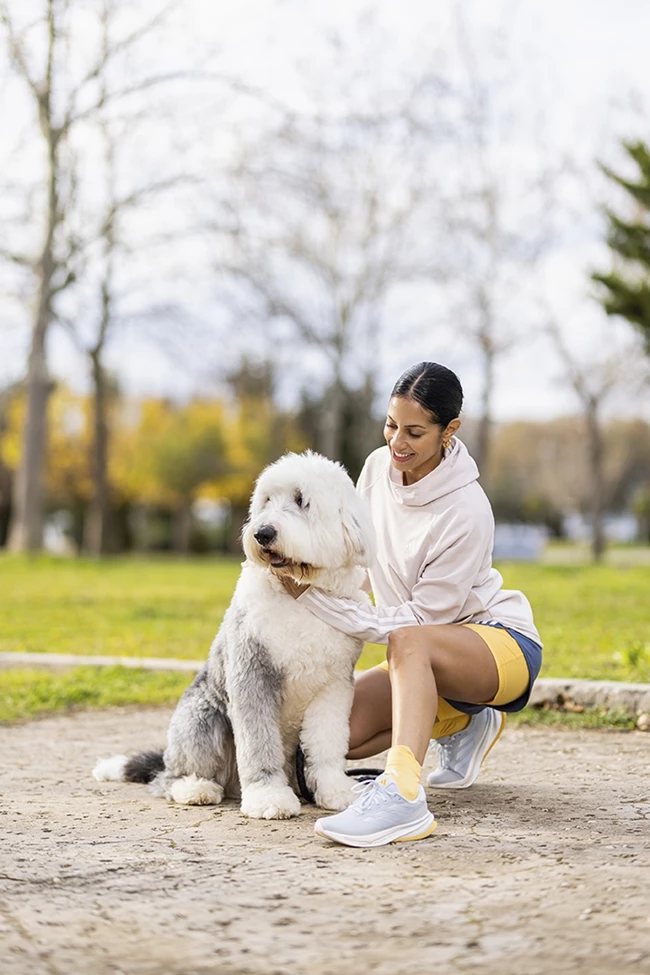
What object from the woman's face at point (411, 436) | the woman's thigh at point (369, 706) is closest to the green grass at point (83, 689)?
the woman's thigh at point (369, 706)

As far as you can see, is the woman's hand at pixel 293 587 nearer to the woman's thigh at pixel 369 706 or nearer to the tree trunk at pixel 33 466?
the woman's thigh at pixel 369 706

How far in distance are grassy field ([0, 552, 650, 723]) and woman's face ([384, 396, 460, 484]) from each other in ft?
7.57

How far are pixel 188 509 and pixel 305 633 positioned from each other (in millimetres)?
37326

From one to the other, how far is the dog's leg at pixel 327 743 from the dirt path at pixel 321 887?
0.38ft

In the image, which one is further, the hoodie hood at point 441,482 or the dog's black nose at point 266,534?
the hoodie hood at point 441,482

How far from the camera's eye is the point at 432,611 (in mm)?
4137

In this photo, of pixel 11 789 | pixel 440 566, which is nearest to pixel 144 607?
pixel 11 789

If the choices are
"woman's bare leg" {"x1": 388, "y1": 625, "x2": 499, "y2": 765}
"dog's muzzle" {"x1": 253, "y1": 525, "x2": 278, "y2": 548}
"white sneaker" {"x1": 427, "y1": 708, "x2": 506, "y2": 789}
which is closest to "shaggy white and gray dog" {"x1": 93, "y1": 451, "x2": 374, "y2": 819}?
"dog's muzzle" {"x1": 253, "y1": 525, "x2": 278, "y2": 548}

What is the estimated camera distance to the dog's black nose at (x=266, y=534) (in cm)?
384

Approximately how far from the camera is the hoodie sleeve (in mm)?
4094

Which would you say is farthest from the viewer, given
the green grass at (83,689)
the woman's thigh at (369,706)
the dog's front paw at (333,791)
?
the green grass at (83,689)

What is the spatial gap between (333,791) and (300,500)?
1.04m

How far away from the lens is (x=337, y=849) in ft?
11.5

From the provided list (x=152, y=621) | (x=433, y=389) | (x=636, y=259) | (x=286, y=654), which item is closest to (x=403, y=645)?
(x=286, y=654)
